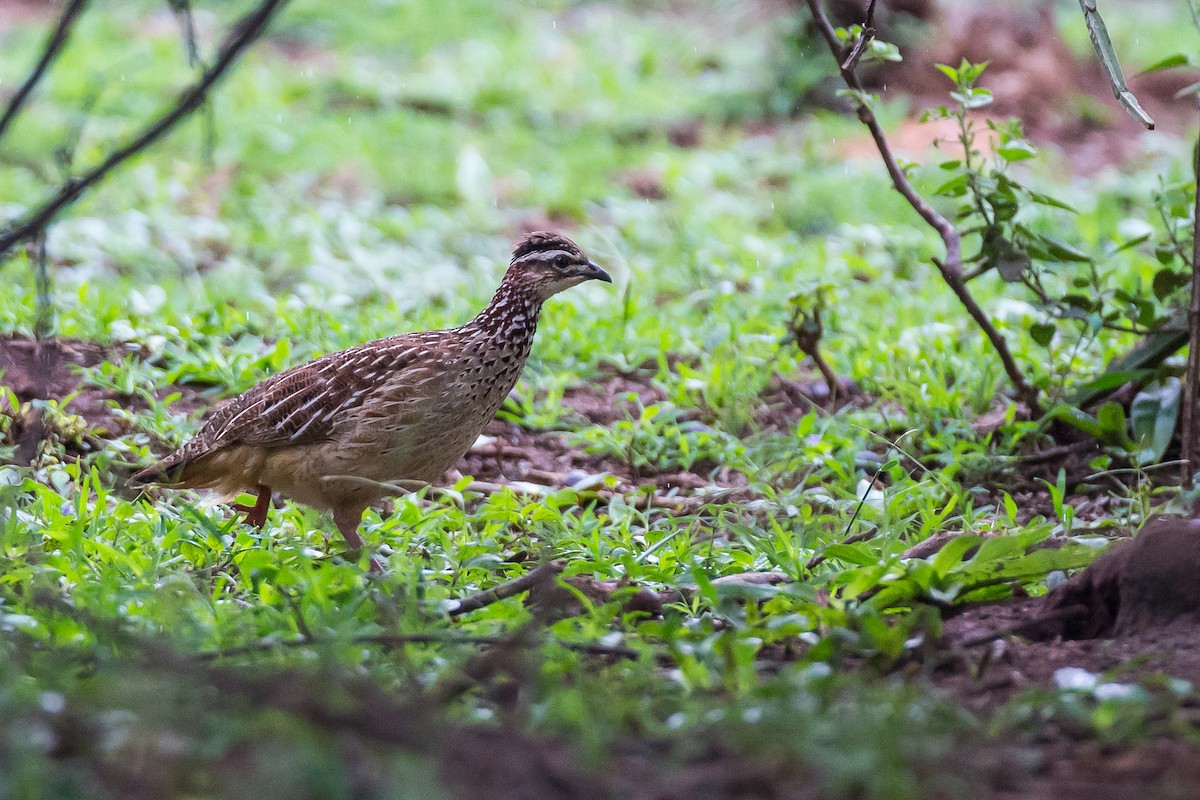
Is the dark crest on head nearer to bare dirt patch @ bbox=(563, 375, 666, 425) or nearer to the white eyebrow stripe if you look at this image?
the white eyebrow stripe

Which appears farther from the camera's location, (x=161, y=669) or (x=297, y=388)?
(x=297, y=388)

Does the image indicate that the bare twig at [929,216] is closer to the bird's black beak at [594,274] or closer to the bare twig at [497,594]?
the bird's black beak at [594,274]

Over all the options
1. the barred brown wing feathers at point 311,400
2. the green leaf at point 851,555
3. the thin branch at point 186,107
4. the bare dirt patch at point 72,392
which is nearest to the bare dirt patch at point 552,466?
the barred brown wing feathers at point 311,400

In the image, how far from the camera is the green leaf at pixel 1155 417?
5.25 metres

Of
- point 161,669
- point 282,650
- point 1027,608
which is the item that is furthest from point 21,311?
point 1027,608

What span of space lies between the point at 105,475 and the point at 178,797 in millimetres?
3219

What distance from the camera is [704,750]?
2.69 metres

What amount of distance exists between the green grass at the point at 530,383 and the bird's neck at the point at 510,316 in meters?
0.73

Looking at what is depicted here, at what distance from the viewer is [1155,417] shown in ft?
17.7

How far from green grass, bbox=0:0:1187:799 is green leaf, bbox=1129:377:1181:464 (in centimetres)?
28

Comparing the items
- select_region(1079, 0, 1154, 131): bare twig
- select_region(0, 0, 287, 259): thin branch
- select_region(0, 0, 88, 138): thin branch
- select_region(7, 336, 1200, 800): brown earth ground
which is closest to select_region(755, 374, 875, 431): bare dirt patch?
select_region(7, 336, 1200, 800): brown earth ground

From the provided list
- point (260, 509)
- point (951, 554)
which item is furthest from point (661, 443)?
point (951, 554)

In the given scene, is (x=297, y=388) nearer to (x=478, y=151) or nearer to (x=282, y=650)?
(x=282, y=650)

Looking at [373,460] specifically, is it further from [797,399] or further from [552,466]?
[797,399]
